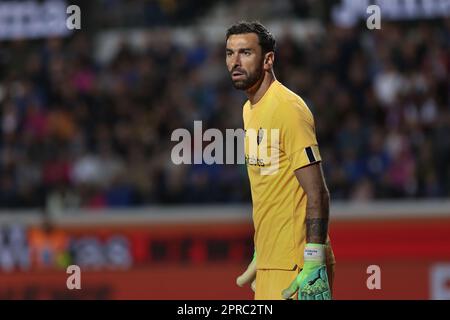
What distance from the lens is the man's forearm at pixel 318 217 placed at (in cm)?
564

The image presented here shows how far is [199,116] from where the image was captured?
14805mm

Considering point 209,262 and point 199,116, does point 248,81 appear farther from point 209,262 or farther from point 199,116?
point 199,116

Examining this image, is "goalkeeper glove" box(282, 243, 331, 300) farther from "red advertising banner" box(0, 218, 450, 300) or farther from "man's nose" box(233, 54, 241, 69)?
"red advertising banner" box(0, 218, 450, 300)

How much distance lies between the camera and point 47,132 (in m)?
15.2

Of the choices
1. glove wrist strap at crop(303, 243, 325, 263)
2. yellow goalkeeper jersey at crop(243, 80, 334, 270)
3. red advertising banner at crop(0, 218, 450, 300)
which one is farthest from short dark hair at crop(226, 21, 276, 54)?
red advertising banner at crop(0, 218, 450, 300)

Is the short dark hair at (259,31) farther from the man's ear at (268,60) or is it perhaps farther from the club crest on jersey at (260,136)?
the club crest on jersey at (260,136)

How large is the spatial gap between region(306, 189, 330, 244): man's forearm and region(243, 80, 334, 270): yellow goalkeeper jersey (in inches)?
7.7

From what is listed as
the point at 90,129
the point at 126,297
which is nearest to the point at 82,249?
the point at 126,297

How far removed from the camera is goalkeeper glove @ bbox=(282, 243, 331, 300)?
5609mm

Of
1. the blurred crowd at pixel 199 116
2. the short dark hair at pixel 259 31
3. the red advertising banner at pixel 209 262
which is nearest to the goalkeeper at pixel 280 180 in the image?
the short dark hair at pixel 259 31

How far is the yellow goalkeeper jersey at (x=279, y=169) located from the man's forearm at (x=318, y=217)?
20 cm

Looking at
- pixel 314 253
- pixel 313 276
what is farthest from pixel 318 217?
pixel 313 276
